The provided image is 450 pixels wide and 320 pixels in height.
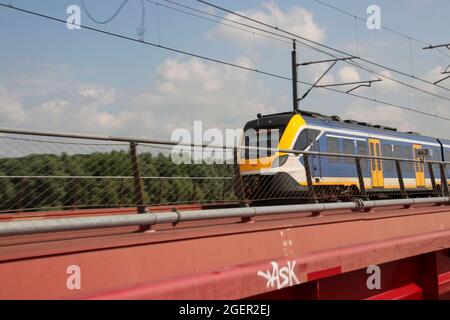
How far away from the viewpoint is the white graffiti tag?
373 cm

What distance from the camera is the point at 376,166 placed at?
1777 centimetres

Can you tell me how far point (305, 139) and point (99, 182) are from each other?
1072 cm

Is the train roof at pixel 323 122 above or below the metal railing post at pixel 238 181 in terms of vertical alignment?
above

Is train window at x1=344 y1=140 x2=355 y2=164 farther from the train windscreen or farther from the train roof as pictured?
the train windscreen

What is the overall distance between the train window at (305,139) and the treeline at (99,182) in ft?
30.7

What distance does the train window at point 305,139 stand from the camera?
53.1ft

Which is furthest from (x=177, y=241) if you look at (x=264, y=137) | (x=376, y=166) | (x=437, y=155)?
(x=437, y=155)

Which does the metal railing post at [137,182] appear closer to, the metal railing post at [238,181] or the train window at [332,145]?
the metal railing post at [238,181]

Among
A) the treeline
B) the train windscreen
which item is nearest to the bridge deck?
the treeline

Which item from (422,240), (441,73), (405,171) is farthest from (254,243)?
(441,73)

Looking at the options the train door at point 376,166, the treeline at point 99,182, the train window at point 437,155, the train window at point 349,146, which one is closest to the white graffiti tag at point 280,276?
the treeline at point 99,182

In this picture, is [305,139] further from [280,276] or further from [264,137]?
[280,276]

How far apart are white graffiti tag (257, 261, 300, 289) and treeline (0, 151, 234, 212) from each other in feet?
5.45

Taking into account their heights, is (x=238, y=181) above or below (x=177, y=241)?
above
